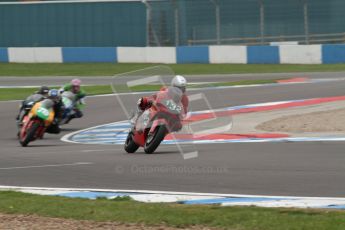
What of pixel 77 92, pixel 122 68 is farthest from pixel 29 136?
pixel 122 68

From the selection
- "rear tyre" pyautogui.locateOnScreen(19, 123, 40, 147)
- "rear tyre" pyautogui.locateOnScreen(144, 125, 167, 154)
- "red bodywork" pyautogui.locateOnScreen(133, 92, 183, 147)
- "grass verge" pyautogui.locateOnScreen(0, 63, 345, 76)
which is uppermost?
"red bodywork" pyautogui.locateOnScreen(133, 92, 183, 147)

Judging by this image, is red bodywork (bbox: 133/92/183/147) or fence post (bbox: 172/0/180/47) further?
→ fence post (bbox: 172/0/180/47)

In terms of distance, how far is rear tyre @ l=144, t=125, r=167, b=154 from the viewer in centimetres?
1162

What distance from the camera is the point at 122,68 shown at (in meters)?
32.6

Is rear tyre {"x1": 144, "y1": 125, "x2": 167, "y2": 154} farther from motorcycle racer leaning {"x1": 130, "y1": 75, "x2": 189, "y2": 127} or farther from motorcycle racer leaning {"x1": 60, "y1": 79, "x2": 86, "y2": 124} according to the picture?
motorcycle racer leaning {"x1": 60, "y1": 79, "x2": 86, "y2": 124}

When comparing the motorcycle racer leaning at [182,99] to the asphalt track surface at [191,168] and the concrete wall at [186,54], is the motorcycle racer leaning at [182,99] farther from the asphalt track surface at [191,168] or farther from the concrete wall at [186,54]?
the concrete wall at [186,54]

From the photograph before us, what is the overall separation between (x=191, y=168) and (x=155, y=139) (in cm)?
170

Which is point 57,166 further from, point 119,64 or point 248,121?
point 119,64

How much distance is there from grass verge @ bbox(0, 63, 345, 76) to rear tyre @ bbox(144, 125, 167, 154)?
59.4 feet

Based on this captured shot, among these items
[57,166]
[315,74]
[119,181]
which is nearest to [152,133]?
[57,166]

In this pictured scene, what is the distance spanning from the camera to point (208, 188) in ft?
28.3

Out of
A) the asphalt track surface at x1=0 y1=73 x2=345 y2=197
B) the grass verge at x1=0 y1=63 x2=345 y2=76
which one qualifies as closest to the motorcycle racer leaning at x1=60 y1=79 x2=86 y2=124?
the asphalt track surface at x1=0 y1=73 x2=345 y2=197

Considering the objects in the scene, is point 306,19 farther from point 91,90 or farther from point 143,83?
point 143,83

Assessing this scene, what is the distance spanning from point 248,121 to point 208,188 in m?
8.83
